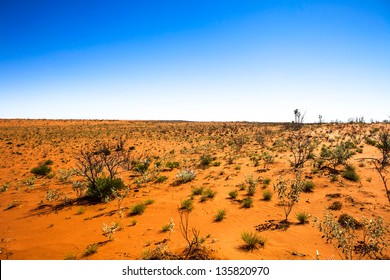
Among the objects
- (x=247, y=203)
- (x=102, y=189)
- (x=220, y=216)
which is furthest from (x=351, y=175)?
(x=102, y=189)

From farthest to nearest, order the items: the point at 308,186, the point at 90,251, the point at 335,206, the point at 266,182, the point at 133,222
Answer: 1. the point at 266,182
2. the point at 308,186
3. the point at 335,206
4. the point at 133,222
5. the point at 90,251

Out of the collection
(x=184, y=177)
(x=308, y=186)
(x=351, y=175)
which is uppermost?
(x=351, y=175)

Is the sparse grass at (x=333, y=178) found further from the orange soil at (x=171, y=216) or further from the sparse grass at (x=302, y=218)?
the sparse grass at (x=302, y=218)

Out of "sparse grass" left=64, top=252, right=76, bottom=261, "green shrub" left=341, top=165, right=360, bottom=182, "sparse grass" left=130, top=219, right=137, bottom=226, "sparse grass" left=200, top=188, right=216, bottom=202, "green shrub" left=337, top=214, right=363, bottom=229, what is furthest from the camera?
"green shrub" left=341, top=165, right=360, bottom=182

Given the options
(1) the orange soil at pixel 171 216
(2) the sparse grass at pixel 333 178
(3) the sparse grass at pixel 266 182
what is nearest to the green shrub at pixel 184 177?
(1) the orange soil at pixel 171 216

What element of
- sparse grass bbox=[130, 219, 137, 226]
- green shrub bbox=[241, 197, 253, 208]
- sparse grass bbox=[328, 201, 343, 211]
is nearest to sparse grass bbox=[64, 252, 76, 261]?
sparse grass bbox=[130, 219, 137, 226]

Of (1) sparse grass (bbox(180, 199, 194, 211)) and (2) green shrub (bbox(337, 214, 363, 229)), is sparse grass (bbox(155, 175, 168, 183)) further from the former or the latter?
(2) green shrub (bbox(337, 214, 363, 229))

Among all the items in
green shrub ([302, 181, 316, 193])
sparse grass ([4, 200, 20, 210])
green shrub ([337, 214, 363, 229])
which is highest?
green shrub ([302, 181, 316, 193])

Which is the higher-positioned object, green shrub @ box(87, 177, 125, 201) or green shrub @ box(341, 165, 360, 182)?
green shrub @ box(341, 165, 360, 182)

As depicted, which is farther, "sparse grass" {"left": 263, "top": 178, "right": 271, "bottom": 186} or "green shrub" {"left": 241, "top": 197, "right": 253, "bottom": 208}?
"sparse grass" {"left": 263, "top": 178, "right": 271, "bottom": 186}

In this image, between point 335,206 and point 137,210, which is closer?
point 335,206

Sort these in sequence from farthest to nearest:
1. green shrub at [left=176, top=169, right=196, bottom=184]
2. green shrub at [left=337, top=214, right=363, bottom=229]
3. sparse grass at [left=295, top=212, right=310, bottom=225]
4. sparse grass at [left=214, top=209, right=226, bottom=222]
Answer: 1. green shrub at [left=176, top=169, right=196, bottom=184]
2. sparse grass at [left=214, top=209, right=226, bottom=222]
3. sparse grass at [left=295, top=212, right=310, bottom=225]
4. green shrub at [left=337, top=214, right=363, bottom=229]

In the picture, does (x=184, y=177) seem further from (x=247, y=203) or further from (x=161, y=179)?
(x=247, y=203)

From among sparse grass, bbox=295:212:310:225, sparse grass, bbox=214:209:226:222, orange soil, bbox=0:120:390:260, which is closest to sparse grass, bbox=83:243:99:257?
orange soil, bbox=0:120:390:260
